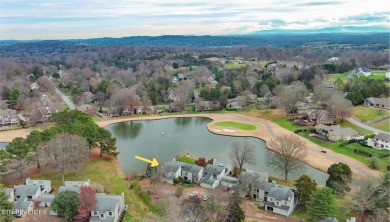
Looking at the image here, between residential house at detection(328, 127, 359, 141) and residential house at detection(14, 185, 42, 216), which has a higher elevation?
residential house at detection(14, 185, 42, 216)

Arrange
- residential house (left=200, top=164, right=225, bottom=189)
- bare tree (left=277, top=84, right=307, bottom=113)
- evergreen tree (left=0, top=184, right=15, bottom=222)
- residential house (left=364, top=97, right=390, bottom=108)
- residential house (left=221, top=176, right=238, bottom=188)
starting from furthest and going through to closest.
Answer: bare tree (left=277, top=84, right=307, bottom=113)
residential house (left=364, top=97, right=390, bottom=108)
residential house (left=200, top=164, right=225, bottom=189)
residential house (left=221, top=176, right=238, bottom=188)
evergreen tree (left=0, top=184, right=15, bottom=222)

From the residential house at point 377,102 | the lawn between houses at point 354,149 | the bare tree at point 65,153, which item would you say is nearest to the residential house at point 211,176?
the bare tree at point 65,153

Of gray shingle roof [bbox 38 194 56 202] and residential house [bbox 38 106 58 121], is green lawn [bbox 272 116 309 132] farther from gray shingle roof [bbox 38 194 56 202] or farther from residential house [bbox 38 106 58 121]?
residential house [bbox 38 106 58 121]

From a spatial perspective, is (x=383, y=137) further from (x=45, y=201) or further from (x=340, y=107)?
(x=45, y=201)

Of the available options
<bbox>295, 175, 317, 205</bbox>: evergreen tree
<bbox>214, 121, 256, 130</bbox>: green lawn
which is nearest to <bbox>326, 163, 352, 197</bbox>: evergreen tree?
<bbox>295, 175, 317, 205</bbox>: evergreen tree

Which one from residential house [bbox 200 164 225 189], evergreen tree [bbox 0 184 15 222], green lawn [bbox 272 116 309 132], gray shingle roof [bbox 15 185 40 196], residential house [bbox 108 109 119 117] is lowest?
residential house [bbox 108 109 119 117]

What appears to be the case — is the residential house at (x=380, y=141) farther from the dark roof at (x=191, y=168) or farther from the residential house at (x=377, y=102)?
the dark roof at (x=191, y=168)

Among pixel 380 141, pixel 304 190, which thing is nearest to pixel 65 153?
pixel 304 190
